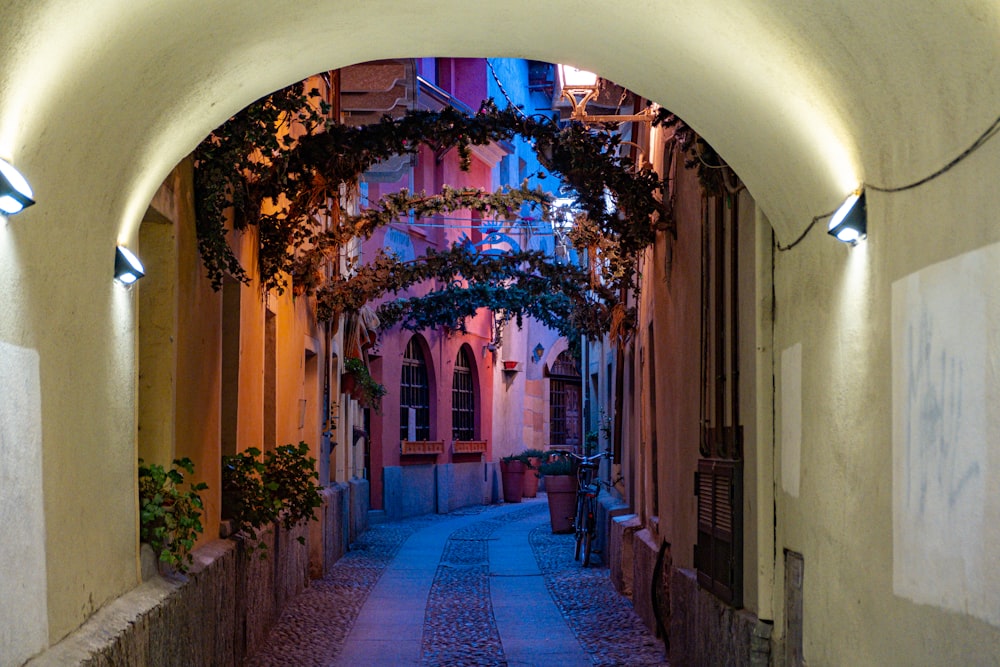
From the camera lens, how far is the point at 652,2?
4.58m

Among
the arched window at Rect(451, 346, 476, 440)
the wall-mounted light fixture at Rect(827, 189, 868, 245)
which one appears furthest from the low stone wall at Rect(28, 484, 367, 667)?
the arched window at Rect(451, 346, 476, 440)

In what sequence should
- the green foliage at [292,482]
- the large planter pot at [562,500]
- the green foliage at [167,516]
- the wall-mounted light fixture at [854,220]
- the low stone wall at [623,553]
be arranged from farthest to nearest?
the large planter pot at [562,500], the low stone wall at [623,553], the green foliage at [292,482], the green foliage at [167,516], the wall-mounted light fixture at [854,220]

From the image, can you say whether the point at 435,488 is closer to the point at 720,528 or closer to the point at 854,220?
the point at 720,528

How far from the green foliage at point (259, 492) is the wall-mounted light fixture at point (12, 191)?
15.1 feet

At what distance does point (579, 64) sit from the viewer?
5.85 metres

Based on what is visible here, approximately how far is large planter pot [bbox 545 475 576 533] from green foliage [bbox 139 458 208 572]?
11.0m

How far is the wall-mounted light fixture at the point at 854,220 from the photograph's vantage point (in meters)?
4.02

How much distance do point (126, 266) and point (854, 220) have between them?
2.86 m

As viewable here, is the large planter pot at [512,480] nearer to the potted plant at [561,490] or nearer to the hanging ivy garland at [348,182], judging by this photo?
the potted plant at [561,490]

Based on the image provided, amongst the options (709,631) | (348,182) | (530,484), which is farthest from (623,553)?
(530,484)

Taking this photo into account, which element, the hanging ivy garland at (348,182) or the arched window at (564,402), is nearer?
the hanging ivy garland at (348,182)

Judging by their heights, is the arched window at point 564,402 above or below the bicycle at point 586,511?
above

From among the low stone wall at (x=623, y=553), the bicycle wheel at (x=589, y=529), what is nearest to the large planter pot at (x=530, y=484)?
the bicycle wheel at (x=589, y=529)

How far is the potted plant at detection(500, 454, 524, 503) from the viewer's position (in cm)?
2695
